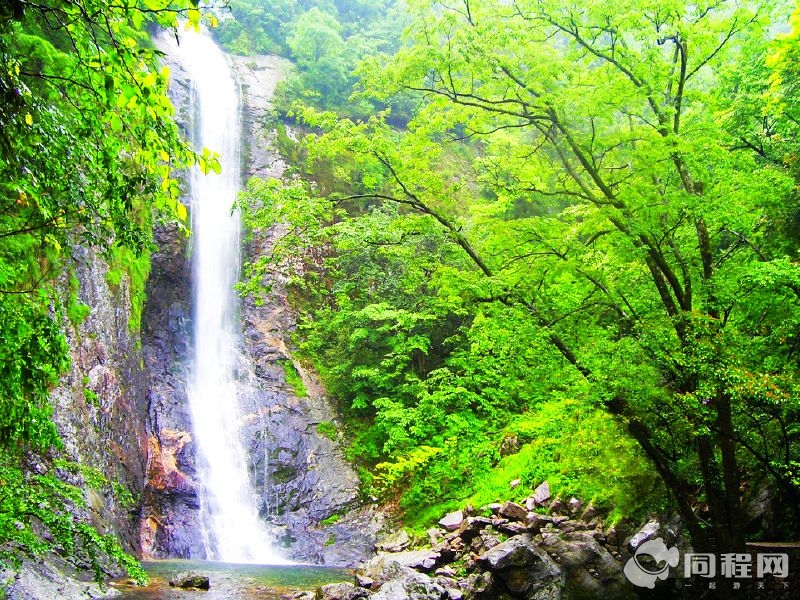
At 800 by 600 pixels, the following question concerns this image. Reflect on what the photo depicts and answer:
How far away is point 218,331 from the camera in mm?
18141

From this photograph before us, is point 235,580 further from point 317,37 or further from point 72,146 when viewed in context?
point 317,37

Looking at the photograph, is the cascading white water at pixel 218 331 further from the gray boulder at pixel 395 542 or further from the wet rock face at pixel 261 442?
the gray boulder at pixel 395 542

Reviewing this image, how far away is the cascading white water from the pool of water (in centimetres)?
127

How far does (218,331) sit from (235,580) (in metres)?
9.49

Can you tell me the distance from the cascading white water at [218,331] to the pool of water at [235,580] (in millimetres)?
1272

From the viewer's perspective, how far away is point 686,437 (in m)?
7.27

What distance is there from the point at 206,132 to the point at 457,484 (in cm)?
1633

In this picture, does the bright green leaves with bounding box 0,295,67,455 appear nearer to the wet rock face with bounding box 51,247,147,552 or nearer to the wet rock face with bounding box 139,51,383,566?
the wet rock face with bounding box 51,247,147,552

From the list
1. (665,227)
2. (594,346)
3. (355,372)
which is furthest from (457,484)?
(665,227)

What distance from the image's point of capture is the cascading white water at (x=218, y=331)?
13570 mm

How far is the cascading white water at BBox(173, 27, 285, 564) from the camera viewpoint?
13570 millimetres

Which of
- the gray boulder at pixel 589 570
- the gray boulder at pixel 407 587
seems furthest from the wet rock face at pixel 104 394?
the gray boulder at pixel 589 570

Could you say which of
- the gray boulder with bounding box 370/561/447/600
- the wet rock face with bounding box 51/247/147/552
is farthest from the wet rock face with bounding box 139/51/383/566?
the gray boulder with bounding box 370/561/447/600

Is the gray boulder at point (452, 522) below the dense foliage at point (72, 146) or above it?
below
